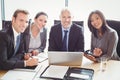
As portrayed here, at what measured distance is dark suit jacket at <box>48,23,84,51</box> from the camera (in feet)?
9.30

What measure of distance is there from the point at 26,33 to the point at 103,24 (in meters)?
0.95

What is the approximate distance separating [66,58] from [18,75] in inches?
20.5

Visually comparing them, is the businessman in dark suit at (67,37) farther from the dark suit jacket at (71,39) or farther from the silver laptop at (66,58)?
the silver laptop at (66,58)

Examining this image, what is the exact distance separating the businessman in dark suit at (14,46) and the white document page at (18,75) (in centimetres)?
10

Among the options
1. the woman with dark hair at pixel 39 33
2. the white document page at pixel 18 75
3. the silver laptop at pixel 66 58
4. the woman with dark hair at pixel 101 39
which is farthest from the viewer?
the woman with dark hair at pixel 39 33

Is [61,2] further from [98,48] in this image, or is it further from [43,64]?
[43,64]

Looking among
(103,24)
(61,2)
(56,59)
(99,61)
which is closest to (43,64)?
(56,59)

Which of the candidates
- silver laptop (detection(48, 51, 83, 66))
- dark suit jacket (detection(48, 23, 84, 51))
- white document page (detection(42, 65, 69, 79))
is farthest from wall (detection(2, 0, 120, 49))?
white document page (detection(42, 65, 69, 79))

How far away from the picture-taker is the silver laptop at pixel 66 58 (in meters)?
2.13

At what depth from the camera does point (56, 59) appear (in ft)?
7.08

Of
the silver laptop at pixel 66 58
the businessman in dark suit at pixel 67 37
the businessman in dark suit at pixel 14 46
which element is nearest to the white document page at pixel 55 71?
the silver laptop at pixel 66 58

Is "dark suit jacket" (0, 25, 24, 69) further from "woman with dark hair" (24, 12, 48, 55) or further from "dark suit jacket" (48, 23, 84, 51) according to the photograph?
"woman with dark hair" (24, 12, 48, 55)

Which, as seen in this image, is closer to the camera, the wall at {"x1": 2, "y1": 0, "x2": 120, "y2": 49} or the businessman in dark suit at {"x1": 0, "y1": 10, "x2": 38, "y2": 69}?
the businessman in dark suit at {"x1": 0, "y1": 10, "x2": 38, "y2": 69}

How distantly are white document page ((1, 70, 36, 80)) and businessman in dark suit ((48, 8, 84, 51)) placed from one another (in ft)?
3.19
